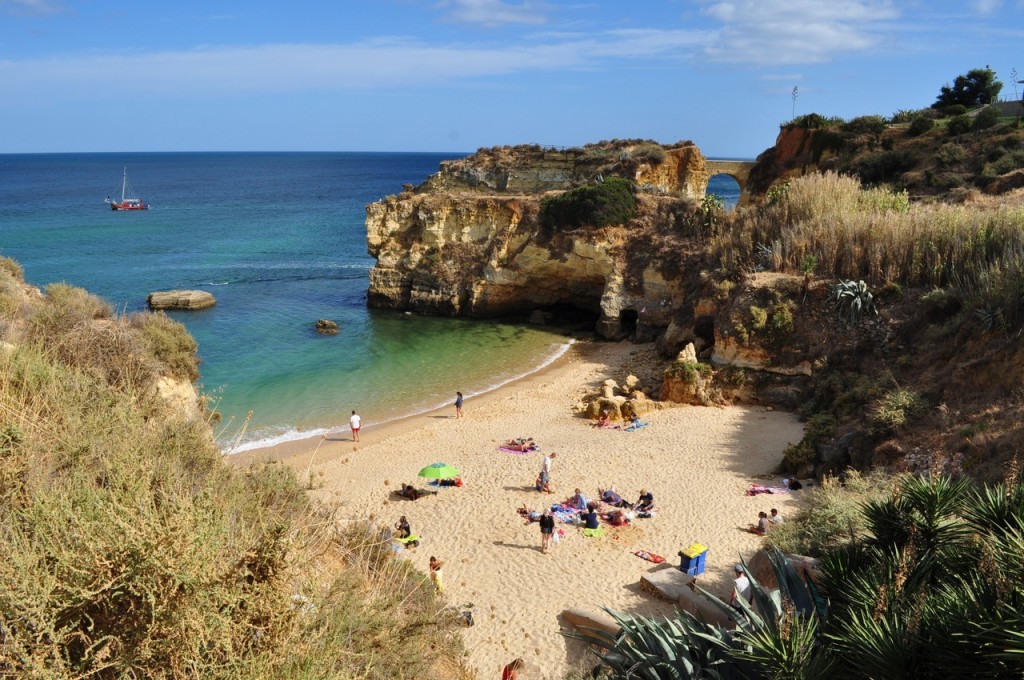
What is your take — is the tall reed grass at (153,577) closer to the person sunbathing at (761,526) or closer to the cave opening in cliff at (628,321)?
the person sunbathing at (761,526)

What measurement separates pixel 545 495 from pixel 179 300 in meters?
26.8

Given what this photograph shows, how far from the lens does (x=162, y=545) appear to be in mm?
4008

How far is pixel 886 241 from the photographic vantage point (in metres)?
19.8

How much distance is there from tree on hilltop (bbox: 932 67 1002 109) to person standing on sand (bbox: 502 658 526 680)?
160 feet

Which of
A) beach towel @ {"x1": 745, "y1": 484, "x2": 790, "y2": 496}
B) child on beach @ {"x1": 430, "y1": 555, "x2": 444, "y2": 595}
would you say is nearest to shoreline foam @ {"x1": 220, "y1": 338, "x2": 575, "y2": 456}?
child on beach @ {"x1": 430, "y1": 555, "x2": 444, "y2": 595}

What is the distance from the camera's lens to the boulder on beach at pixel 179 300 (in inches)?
1344

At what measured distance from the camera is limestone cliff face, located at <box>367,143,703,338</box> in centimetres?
2970

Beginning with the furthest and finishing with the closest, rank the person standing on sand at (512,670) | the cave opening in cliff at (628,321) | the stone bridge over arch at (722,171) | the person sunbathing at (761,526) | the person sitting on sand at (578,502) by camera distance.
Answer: the stone bridge over arch at (722,171), the cave opening in cliff at (628,321), the person sitting on sand at (578,502), the person sunbathing at (761,526), the person standing on sand at (512,670)

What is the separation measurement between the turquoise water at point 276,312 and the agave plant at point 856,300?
11.4m

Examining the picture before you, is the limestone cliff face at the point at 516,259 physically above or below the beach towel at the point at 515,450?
above

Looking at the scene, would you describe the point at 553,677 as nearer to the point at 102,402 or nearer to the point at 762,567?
the point at 762,567

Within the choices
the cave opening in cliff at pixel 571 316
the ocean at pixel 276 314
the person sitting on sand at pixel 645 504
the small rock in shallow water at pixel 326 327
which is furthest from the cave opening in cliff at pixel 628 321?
the person sitting on sand at pixel 645 504

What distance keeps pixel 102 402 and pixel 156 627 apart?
13.0ft

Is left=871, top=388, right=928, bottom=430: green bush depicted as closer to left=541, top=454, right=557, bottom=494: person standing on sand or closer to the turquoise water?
left=541, top=454, right=557, bottom=494: person standing on sand
